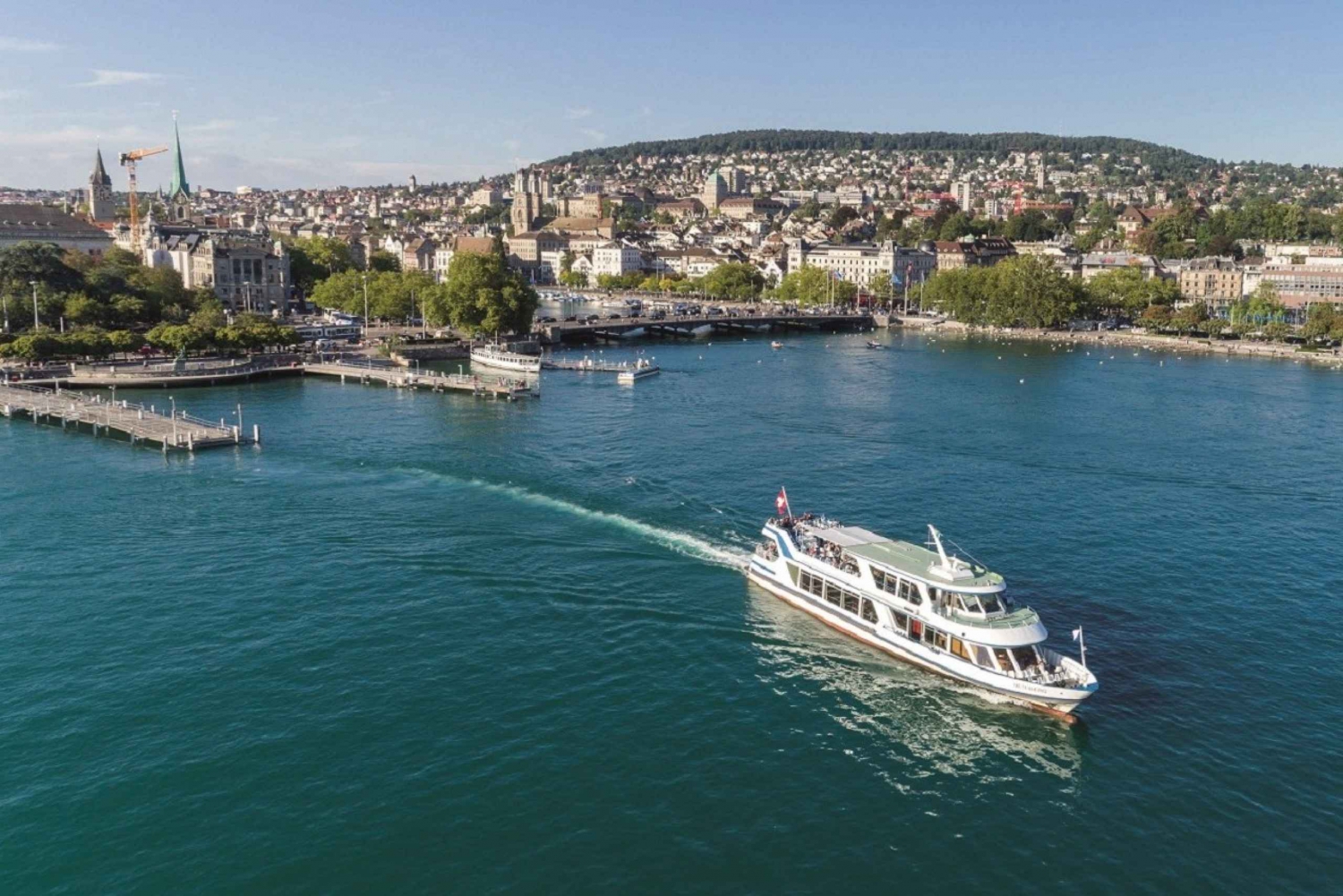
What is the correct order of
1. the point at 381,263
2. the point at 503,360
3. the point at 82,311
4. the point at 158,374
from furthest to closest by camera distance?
the point at 381,263
the point at 82,311
the point at 503,360
the point at 158,374

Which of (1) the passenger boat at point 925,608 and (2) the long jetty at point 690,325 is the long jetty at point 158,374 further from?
(1) the passenger boat at point 925,608

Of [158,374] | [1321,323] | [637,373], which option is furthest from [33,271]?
[1321,323]

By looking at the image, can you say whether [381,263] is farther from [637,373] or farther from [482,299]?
[637,373]

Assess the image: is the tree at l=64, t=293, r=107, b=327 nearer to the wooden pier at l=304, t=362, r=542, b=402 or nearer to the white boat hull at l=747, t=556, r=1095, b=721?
the wooden pier at l=304, t=362, r=542, b=402

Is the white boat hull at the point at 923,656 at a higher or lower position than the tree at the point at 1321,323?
lower

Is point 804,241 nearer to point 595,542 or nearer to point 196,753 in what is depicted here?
point 595,542

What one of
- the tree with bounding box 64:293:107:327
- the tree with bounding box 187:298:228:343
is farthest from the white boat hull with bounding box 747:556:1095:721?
the tree with bounding box 64:293:107:327

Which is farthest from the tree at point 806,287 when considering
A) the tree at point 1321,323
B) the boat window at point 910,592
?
the boat window at point 910,592
